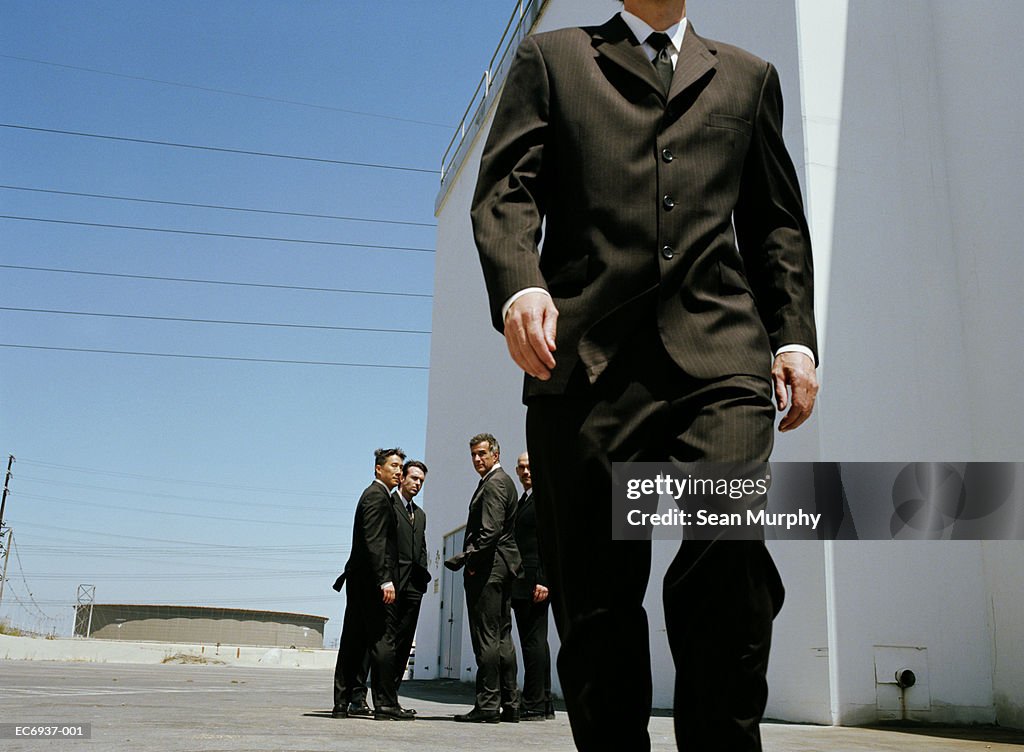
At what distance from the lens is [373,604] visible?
680cm

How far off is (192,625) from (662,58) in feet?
196

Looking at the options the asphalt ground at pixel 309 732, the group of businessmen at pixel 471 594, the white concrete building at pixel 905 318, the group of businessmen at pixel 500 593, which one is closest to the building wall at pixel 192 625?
the asphalt ground at pixel 309 732

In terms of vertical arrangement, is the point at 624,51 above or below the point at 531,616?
above

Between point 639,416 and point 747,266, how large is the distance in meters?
0.50

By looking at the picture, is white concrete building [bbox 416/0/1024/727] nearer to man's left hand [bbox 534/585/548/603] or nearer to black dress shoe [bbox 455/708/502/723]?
man's left hand [bbox 534/585/548/603]

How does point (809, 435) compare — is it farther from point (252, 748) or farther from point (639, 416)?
point (639, 416)

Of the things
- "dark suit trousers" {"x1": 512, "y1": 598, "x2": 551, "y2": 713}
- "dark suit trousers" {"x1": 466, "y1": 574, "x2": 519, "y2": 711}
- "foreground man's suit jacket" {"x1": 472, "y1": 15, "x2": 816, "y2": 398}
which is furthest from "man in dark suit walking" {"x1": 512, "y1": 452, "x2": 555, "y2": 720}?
"foreground man's suit jacket" {"x1": 472, "y1": 15, "x2": 816, "y2": 398}

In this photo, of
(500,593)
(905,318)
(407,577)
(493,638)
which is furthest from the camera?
(407,577)

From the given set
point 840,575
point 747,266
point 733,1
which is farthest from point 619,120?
point 733,1

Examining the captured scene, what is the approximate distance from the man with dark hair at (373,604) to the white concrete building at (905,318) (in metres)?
2.33

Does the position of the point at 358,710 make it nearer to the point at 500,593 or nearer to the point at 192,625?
the point at 500,593

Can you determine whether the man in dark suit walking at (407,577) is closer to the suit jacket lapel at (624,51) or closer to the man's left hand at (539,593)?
the man's left hand at (539,593)

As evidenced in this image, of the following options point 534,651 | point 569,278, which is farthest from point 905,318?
point 569,278

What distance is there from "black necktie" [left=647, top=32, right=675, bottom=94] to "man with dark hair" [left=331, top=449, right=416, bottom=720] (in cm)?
520
